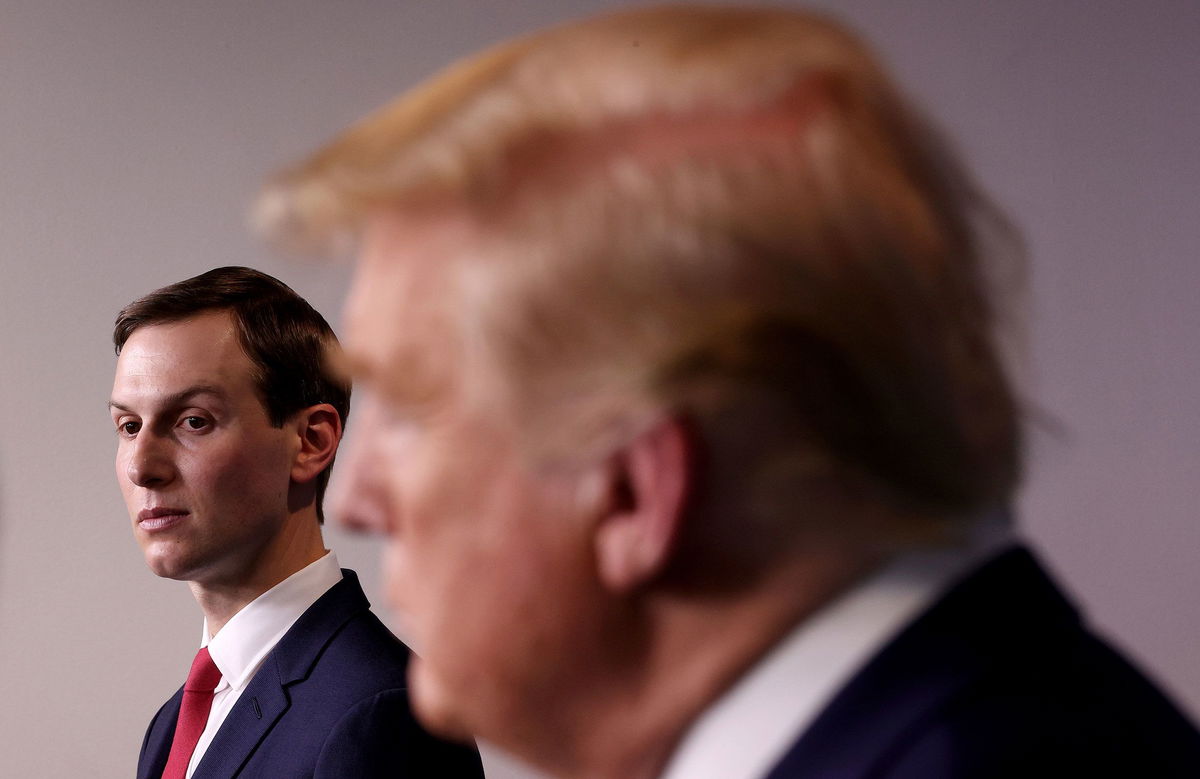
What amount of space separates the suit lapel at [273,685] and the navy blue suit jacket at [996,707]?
1067 mm

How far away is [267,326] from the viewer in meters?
1.52

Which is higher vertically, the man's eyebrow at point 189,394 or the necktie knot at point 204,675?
the man's eyebrow at point 189,394

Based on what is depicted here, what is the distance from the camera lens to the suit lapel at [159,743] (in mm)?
1631

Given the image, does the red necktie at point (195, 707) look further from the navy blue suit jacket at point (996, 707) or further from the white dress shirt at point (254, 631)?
the navy blue suit jacket at point (996, 707)

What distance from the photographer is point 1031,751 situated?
396 millimetres

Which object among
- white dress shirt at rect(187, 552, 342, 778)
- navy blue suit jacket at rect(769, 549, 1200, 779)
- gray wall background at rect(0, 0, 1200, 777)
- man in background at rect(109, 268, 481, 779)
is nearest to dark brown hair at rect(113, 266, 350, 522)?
man in background at rect(109, 268, 481, 779)

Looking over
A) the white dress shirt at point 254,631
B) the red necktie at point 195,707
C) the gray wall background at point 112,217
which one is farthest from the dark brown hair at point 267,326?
the gray wall background at point 112,217

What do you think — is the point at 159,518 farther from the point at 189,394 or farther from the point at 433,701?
the point at 433,701

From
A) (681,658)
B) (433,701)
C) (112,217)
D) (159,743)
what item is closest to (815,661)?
(681,658)

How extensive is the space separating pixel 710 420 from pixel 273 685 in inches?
44.1

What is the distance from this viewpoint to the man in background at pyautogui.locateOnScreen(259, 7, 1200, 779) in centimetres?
42

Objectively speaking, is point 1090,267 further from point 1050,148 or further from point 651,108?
point 651,108

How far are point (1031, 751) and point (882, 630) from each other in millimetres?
66

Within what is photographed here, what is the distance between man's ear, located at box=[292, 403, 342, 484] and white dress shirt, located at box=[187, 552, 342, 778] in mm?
121
